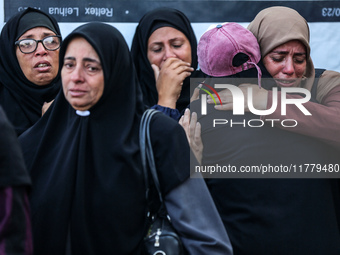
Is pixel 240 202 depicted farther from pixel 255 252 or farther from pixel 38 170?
pixel 38 170

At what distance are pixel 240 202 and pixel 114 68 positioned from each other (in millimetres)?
835

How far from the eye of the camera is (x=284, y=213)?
8.06ft

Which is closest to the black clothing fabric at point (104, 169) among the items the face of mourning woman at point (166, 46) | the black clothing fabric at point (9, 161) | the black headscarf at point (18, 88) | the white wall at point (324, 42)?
the black clothing fabric at point (9, 161)

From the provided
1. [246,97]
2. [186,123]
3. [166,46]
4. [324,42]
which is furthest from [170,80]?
[324,42]

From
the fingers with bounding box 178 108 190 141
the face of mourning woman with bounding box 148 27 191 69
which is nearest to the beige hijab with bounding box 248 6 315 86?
the face of mourning woman with bounding box 148 27 191 69

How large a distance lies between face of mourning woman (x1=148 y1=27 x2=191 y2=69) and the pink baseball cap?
1.13 feet

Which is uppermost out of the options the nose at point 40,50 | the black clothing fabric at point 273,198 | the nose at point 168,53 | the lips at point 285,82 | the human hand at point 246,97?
the nose at point 40,50

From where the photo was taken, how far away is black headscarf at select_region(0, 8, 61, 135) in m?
3.26

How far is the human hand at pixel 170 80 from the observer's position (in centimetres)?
308

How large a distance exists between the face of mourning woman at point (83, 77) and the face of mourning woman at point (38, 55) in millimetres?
968

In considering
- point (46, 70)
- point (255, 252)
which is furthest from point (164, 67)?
point (255, 252)

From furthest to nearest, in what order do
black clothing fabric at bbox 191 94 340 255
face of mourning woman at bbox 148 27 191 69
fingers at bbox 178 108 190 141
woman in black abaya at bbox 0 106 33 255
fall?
face of mourning woman at bbox 148 27 191 69 < fingers at bbox 178 108 190 141 < black clothing fabric at bbox 191 94 340 255 < woman in black abaya at bbox 0 106 33 255

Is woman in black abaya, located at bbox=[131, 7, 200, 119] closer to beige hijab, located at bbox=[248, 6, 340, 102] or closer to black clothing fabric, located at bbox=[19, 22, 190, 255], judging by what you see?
beige hijab, located at bbox=[248, 6, 340, 102]

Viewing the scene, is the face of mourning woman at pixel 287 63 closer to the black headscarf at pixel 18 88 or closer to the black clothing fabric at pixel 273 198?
the black clothing fabric at pixel 273 198
